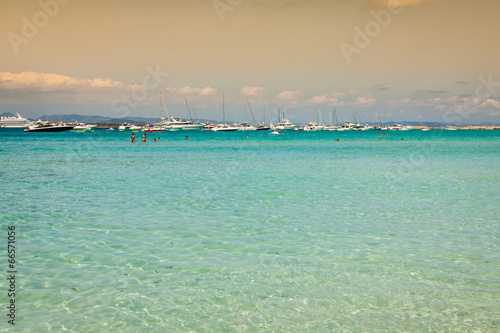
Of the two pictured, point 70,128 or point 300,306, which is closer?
point 300,306

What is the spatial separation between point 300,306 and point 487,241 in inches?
298

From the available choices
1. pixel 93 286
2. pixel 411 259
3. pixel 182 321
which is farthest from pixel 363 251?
pixel 93 286

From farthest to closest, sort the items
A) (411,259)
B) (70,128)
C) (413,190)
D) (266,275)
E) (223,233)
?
(70,128) → (413,190) → (223,233) → (411,259) → (266,275)

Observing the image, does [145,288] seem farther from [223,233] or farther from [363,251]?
[363,251]

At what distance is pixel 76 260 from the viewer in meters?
11.0

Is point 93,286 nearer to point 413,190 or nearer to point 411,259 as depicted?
point 411,259

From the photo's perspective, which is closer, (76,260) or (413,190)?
(76,260)

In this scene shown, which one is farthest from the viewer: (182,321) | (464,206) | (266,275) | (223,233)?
(464,206)

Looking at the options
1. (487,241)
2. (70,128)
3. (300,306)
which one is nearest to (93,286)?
(300,306)

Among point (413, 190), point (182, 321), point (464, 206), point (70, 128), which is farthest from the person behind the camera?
point (70, 128)

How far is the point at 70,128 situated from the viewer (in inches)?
7008

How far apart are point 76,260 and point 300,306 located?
20.3 feet

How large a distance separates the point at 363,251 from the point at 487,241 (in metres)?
4.12

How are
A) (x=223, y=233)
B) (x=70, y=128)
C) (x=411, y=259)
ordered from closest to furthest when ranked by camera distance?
(x=411, y=259), (x=223, y=233), (x=70, y=128)
